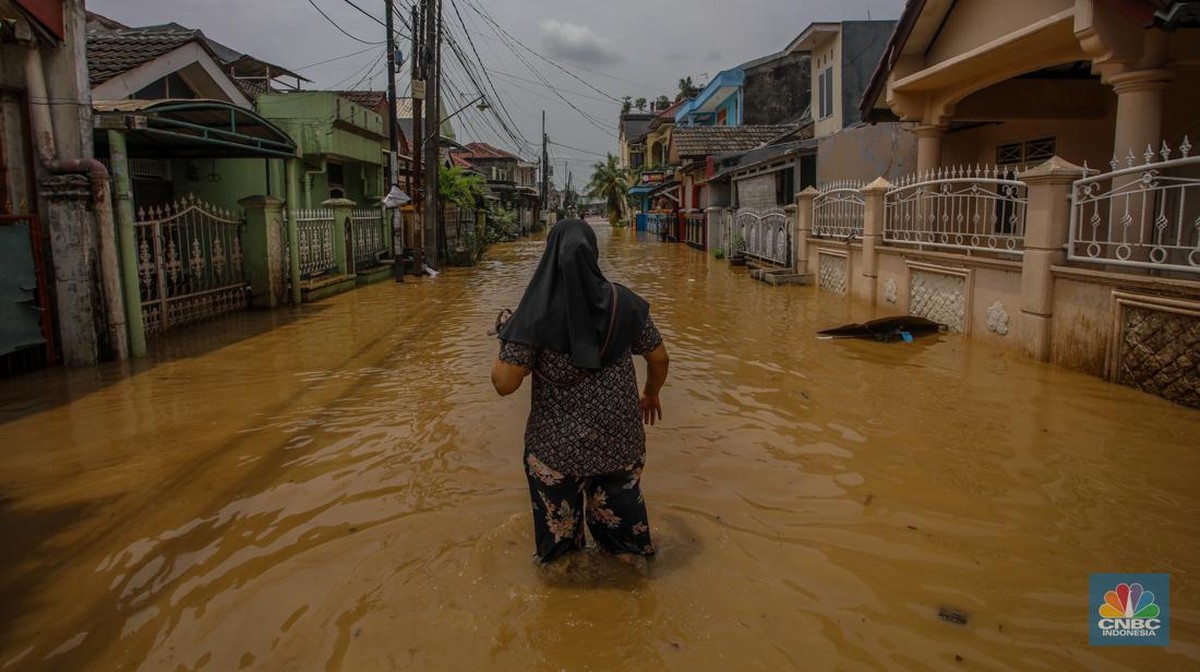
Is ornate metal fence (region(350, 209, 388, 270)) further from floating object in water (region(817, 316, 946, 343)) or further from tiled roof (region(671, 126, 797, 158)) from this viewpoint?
tiled roof (region(671, 126, 797, 158))

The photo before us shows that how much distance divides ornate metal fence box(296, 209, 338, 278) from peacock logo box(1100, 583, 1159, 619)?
1362 cm

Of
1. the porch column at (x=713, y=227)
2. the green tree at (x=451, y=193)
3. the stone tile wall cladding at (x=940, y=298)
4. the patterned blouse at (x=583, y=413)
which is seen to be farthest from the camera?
the porch column at (x=713, y=227)

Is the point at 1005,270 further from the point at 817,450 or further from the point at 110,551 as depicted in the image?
the point at 110,551

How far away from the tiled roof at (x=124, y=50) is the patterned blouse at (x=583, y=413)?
1164 cm

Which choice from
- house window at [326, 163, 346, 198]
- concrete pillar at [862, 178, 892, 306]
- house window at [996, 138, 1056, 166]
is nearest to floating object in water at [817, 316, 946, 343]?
concrete pillar at [862, 178, 892, 306]

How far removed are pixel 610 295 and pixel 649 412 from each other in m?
0.80

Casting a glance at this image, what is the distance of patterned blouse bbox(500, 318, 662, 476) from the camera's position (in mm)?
3301

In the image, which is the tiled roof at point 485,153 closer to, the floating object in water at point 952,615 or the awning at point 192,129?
the awning at point 192,129

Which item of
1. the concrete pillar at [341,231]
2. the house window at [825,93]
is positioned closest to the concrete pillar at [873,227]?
the house window at [825,93]

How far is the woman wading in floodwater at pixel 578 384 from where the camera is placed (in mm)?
3207

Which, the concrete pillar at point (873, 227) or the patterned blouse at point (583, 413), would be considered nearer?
the patterned blouse at point (583, 413)

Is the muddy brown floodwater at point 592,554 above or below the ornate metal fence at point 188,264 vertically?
below

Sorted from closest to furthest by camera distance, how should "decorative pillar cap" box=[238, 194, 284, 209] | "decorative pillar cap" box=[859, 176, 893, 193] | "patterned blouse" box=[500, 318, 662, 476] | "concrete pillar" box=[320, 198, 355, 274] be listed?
"patterned blouse" box=[500, 318, 662, 476] → "decorative pillar cap" box=[859, 176, 893, 193] → "decorative pillar cap" box=[238, 194, 284, 209] → "concrete pillar" box=[320, 198, 355, 274]

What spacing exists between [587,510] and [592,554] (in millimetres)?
239
